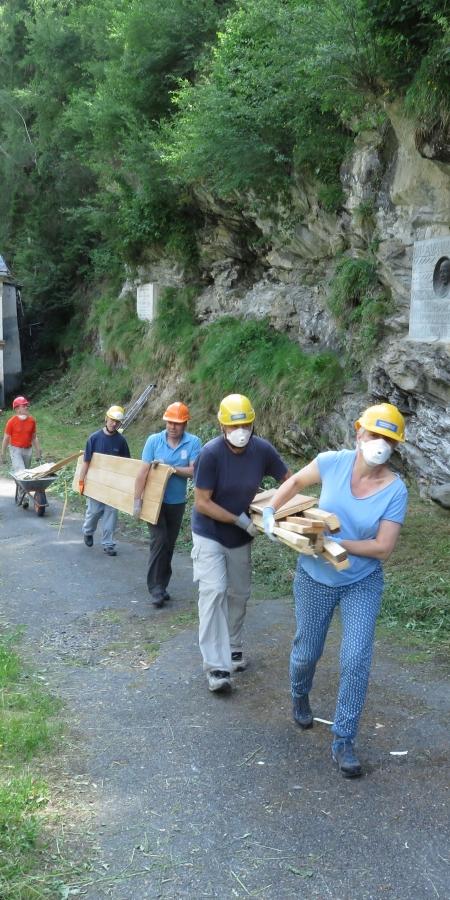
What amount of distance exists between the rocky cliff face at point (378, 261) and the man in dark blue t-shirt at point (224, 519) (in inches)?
185

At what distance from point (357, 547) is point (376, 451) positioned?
1.71ft

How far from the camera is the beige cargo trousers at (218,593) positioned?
5383 millimetres

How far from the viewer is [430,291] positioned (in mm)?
10273

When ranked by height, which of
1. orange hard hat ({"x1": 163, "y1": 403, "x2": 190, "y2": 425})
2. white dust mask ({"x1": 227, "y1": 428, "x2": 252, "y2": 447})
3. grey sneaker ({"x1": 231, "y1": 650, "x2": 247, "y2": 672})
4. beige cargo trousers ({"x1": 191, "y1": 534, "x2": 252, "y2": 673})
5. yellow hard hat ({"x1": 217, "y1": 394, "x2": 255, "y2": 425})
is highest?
yellow hard hat ({"x1": 217, "y1": 394, "x2": 255, "y2": 425})

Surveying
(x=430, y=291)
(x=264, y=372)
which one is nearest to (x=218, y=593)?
(x=430, y=291)

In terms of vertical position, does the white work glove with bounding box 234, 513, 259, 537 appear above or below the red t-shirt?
above

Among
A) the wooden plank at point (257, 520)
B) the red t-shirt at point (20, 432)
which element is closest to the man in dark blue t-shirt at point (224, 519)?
the wooden plank at point (257, 520)

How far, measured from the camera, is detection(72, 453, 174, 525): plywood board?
766cm

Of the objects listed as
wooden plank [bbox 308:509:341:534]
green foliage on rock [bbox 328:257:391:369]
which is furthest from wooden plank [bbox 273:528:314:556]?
green foliage on rock [bbox 328:257:391:369]

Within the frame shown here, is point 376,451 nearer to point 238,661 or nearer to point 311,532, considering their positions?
point 311,532

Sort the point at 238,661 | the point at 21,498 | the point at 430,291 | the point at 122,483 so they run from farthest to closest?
the point at 21,498 < the point at 430,291 < the point at 122,483 < the point at 238,661

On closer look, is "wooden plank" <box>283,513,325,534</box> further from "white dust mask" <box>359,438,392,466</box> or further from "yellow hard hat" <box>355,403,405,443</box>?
"yellow hard hat" <box>355,403,405,443</box>

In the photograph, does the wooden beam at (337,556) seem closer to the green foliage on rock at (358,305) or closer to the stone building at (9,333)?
the green foliage on rock at (358,305)

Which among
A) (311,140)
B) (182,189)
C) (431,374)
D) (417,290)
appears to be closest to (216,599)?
(431,374)
